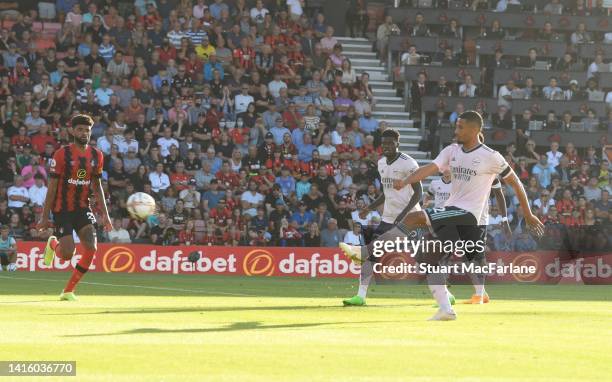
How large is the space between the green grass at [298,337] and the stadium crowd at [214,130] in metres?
10.4

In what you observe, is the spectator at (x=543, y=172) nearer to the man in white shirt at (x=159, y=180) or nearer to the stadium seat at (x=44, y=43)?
the man in white shirt at (x=159, y=180)

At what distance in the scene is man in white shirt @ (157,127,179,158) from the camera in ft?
105

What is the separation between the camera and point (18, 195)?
1174 inches

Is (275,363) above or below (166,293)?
above

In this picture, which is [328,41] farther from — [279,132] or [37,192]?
[37,192]

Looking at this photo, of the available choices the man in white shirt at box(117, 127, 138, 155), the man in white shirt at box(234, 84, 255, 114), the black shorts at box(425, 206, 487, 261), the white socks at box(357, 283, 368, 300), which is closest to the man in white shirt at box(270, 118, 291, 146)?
the man in white shirt at box(234, 84, 255, 114)

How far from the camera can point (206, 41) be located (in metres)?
35.9

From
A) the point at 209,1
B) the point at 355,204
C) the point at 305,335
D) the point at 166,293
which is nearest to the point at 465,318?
the point at 305,335

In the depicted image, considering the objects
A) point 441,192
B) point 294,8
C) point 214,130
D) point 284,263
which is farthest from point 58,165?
point 294,8

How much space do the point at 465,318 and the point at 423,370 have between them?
5469 millimetres

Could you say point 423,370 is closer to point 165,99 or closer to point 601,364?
point 601,364

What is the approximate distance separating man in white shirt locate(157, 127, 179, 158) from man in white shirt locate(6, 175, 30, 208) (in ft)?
12.8

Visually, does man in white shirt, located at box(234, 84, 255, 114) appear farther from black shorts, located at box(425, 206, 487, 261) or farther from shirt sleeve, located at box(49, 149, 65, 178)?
black shorts, located at box(425, 206, 487, 261)

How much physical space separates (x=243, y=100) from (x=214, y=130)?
5.47ft
